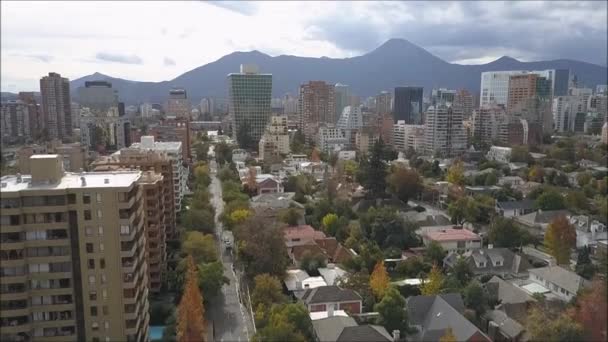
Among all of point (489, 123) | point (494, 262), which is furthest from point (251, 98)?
point (494, 262)

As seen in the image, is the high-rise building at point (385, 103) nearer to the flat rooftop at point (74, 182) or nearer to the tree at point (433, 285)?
the tree at point (433, 285)

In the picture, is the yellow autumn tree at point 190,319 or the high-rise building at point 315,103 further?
the high-rise building at point 315,103

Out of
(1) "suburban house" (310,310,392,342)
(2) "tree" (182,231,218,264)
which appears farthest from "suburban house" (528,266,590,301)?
(2) "tree" (182,231,218,264)

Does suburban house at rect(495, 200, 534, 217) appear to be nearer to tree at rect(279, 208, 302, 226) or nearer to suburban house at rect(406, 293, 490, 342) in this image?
tree at rect(279, 208, 302, 226)

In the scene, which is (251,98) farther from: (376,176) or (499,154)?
(376,176)

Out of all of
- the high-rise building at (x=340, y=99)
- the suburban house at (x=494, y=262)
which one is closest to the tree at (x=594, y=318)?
the suburban house at (x=494, y=262)

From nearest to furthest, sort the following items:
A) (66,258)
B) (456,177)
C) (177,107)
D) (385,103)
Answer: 1. (66,258)
2. (456,177)
3. (385,103)
4. (177,107)
